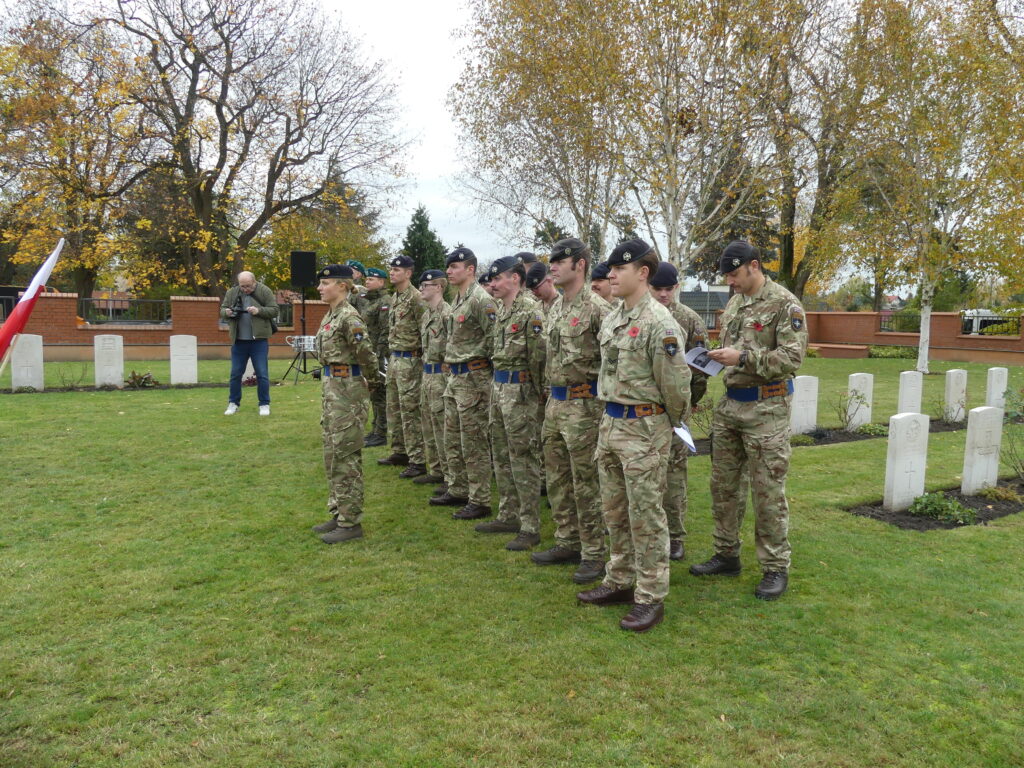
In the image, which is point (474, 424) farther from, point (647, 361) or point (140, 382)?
point (140, 382)

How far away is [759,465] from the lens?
441 cm

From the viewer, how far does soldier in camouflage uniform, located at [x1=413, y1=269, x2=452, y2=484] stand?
6766 mm

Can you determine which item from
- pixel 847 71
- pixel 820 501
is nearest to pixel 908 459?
pixel 820 501

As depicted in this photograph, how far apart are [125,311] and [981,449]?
24.2m

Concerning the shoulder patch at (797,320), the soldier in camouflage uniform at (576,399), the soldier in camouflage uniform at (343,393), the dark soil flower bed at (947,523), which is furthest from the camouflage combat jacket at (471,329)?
the dark soil flower bed at (947,523)

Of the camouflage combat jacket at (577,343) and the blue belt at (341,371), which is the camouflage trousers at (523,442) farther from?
the blue belt at (341,371)

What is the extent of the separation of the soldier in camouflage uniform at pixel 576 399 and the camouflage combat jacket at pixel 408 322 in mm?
2971

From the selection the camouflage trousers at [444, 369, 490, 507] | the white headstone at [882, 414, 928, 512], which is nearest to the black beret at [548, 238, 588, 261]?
the camouflage trousers at [444, 369, 490, 507]

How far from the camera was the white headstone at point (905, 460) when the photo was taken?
6215mm

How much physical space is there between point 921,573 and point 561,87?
41.2 feet

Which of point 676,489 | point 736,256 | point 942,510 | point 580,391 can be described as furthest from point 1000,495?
point 580,391

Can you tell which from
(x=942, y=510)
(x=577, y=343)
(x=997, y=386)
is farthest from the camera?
(x=997, y=386)

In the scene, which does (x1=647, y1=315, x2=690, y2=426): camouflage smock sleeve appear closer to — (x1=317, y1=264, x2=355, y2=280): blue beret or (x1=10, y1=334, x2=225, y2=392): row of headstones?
(x1=317, y1=264, x2=355, y2=280): blue beret

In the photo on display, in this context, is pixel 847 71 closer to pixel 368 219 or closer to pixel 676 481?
pixel 676 481
